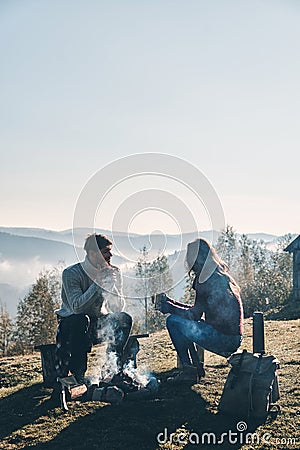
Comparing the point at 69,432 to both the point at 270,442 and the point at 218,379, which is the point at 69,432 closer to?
the point at 270,442

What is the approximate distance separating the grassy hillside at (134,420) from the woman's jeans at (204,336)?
21.0 inches

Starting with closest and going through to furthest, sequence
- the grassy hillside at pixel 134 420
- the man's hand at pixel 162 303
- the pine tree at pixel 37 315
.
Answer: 1. the grassy hillside at pixel 134 420
2. the man's hand at pixel 162 303
3. the pine tree at pixel 37 315

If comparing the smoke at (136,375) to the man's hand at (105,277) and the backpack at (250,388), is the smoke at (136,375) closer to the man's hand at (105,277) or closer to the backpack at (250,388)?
the man's hand at (105,277)

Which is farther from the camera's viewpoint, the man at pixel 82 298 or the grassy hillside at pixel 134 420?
the man at pixel 82 298

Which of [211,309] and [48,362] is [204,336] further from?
[48,362]

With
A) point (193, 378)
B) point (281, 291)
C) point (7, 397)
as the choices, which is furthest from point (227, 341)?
point (281, 291)

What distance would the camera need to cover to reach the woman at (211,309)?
5.97 meters

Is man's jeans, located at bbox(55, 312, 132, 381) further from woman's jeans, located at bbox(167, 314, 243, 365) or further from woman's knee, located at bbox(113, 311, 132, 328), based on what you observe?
woman's jeans, located at bbox(167, 314, 243, 365)

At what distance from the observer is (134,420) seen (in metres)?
5.28

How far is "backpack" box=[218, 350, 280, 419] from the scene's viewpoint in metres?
5.23

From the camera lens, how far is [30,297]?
45156 millimetres

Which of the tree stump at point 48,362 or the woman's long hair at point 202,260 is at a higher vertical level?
the woman's long hair at point 202,260

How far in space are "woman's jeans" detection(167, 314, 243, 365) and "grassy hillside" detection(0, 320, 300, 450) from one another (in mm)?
533

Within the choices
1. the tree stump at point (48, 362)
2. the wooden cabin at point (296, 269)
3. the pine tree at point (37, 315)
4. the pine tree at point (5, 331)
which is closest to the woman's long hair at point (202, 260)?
the tree stump at point (48, 362)
